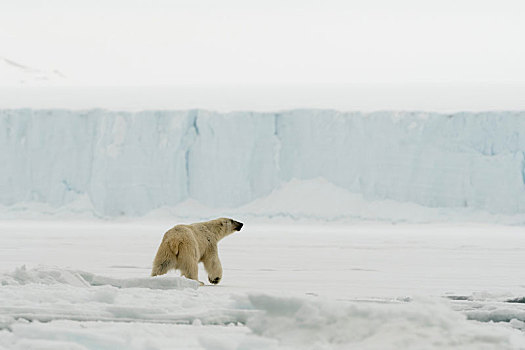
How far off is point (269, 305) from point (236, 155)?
58.1 ft

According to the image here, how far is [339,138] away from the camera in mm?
20672

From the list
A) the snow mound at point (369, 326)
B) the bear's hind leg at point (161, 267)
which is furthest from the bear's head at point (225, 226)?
the snow mound at point (369, 326)

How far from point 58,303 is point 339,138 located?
17.3 meters

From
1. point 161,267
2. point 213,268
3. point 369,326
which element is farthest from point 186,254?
point 369,326

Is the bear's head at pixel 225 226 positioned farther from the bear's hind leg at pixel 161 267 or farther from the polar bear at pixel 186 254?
the bear's hind leg at pixel 161 267

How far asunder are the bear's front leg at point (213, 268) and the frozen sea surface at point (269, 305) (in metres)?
0.14

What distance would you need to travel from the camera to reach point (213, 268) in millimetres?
5805

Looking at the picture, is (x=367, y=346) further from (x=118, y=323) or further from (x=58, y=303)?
(x=58, y=303)

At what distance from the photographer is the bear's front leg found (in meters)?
5.76

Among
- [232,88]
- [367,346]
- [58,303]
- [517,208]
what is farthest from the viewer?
[232,88]

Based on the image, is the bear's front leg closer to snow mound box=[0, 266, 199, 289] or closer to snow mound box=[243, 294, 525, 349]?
snow mound box=[0, 266, 199, 289]

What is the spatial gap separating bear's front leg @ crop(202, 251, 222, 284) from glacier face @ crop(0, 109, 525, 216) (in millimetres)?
14392

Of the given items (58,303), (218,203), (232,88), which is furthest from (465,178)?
(58,303)

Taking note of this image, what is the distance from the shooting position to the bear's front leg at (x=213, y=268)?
227 inches
